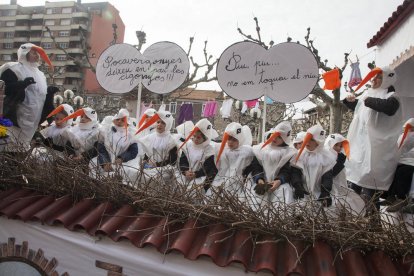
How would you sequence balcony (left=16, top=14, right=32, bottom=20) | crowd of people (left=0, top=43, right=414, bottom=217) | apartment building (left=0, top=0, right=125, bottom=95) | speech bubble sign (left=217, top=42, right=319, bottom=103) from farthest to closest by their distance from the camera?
balcony (left=16, top=14, right=32, bottom=20) < apartment building (left=0, top=0, right=125, bottom=95) < speech bubble sign (left=217, top=42, right=319, bottom=103) < crowd of people (left=0, top=43, right=414, bottom=217)

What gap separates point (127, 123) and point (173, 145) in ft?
2.48

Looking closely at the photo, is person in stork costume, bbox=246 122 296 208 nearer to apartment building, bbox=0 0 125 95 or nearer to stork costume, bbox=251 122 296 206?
stork costume, bbox=251 122 296 206

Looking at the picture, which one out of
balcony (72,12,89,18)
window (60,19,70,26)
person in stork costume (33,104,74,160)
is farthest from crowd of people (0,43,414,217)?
window (60,19,70,26)

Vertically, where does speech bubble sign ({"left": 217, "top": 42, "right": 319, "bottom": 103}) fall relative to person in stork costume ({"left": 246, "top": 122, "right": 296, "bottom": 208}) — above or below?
above

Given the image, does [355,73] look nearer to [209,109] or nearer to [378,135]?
[209,109]

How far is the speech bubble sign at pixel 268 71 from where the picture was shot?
4090mm

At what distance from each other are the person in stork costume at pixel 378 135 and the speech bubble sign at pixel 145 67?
2.32 m

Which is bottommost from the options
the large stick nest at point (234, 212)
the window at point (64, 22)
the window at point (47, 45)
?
the large stick nest at point (234, 212)

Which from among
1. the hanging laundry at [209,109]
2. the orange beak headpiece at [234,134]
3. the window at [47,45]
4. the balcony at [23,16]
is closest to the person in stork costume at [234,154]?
the orange beak headpiece at [234,134]

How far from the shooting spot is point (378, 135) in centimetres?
394

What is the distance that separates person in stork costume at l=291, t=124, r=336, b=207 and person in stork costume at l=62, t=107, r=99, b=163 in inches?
107

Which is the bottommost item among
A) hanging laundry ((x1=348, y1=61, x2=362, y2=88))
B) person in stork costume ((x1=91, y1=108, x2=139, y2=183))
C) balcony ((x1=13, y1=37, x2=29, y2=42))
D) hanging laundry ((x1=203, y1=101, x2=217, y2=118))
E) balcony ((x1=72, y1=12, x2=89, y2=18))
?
person in stork costume ((x1=91, y1=108, x2=139, y2=183))

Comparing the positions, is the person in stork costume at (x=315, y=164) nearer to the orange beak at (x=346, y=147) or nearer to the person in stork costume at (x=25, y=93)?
the orange beak at (x=346, y=147)

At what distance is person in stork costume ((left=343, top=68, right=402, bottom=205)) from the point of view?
379 centimetres
